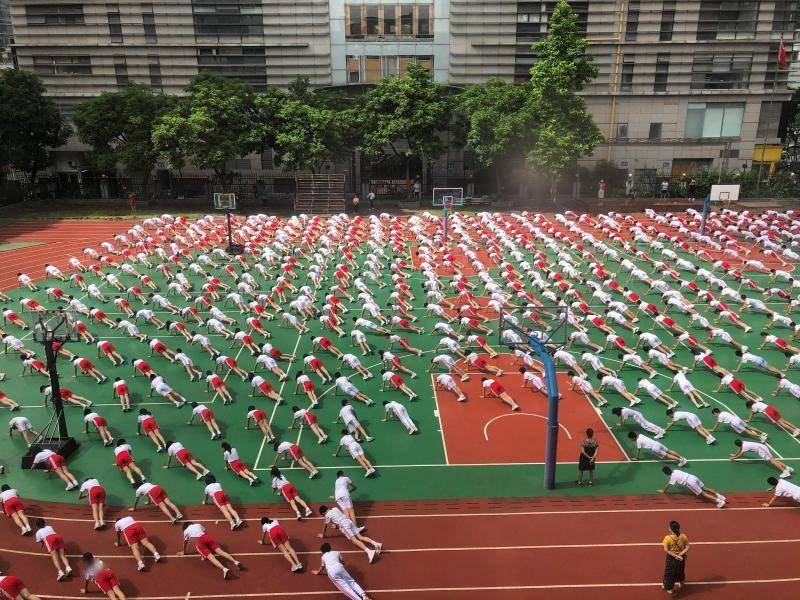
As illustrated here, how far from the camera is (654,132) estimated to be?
53938 mm

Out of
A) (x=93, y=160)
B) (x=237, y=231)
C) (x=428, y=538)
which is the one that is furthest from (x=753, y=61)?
(x=428, y=538)

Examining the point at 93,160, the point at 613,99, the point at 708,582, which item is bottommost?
the point at 708,582

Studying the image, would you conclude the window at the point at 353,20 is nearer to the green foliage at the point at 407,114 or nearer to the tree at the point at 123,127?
the green foliage at the point at 407,114

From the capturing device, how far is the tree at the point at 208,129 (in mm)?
42125

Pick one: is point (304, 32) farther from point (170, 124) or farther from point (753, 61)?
point (753, 61)

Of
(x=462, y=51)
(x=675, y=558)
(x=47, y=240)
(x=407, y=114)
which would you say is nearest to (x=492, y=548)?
(x=675, y=558)

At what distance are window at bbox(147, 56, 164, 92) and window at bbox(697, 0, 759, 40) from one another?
4379 cm

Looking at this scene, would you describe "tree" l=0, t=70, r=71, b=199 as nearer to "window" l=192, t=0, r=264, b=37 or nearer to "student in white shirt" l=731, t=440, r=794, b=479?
"window" l=192, t=0, r=264, b=37

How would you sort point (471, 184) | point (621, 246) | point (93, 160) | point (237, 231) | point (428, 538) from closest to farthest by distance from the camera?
1. point (428, 538)
2. point (621, 246)
3. point (237, 231)
4. point (93, 160)
5. point (471, 184)

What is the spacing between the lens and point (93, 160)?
45.8 m

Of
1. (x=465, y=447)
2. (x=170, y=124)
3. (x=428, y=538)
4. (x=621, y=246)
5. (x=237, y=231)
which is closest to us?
(x=428, y=538)

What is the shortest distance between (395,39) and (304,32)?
24.5 ft

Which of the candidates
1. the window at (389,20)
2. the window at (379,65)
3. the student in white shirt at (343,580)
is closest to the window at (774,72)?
the window at (379,65)

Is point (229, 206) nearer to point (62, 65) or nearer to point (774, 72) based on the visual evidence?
point (62, 65)
